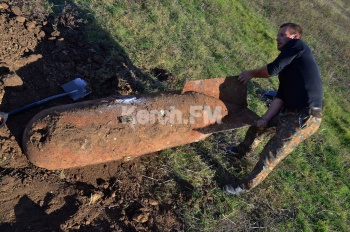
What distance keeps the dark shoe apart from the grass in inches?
3.4

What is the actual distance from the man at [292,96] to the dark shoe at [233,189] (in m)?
0.18

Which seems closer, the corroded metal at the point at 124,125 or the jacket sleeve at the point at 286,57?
the corroded metal at the point at 124,125

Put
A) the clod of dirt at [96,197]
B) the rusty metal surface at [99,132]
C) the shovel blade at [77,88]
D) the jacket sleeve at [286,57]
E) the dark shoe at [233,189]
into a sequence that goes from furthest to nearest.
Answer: the shovel blade at [77,88]
the dark shoe at [233,189]
the jacket sleeve at [286,57]
the clod of dirt at [96,197]
the rusty metal surface at [99,132]

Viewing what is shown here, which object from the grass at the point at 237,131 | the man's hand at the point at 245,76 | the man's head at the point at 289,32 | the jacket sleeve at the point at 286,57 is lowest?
the grass at the point at 237,131

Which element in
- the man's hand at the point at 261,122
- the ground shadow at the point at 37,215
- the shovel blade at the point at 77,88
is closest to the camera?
the ground shadow at the point at 37,215

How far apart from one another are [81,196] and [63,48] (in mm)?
2948

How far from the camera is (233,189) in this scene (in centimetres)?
461

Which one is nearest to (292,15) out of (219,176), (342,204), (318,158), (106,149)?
(318,158)

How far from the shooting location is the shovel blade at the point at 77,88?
15.5ft

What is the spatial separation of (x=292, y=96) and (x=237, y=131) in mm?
1674

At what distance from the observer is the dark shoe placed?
4590 millimetres

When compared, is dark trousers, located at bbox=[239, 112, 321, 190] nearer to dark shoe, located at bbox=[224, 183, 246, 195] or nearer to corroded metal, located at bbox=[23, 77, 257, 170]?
dark shoe, located at bbox=[224, 183, 246, 195]

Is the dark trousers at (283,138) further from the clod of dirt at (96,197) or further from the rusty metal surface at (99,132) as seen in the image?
the clod of dirt at (96,197)

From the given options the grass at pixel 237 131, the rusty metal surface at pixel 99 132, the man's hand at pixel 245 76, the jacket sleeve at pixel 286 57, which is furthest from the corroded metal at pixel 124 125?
the grass at pixel 237 131
